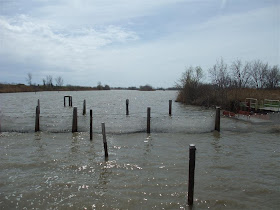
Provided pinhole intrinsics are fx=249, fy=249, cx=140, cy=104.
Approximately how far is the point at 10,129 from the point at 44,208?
1156 centimetres

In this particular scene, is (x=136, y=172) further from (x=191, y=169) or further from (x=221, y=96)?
(x=221, y=96)

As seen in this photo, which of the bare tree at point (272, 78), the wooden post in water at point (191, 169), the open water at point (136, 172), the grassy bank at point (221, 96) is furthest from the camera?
the bare tree at point (272, 78)

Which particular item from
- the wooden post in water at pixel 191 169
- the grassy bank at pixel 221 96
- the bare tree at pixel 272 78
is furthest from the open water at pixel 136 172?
the bare tree at pixel 272 78

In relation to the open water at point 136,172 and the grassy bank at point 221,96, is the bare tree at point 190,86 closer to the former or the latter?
the grassy bank at point 221,96

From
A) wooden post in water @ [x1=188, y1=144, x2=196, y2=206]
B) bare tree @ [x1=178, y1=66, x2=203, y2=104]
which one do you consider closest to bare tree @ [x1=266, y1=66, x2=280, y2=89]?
bare tree @ [x1=178, y1=66, x2=203, y2=104]

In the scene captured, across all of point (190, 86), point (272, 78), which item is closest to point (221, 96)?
point (190, 86)

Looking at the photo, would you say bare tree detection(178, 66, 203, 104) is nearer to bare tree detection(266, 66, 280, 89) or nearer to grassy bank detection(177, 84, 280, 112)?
grassy bank detection(177, 84, 280, 112)

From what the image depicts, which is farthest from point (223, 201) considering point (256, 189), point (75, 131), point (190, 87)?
point (190, 87)

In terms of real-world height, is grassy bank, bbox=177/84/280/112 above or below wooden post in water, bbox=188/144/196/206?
above

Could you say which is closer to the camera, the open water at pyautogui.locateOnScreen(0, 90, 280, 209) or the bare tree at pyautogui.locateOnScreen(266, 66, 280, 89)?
the open water at pyautogui.locateOnScreen(0, 90, 280, 209)

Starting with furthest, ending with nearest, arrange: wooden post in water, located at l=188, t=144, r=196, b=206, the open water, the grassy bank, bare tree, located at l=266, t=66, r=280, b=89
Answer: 1. bare tree, located at l=266, t=66, r=280, b=89
2. the grassy bank
3. the open water
4. wooden post in water, located at l=188, t=144, r=196, b=206

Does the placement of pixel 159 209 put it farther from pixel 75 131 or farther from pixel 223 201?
pixel 75 131

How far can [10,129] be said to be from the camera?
1555 centimetres

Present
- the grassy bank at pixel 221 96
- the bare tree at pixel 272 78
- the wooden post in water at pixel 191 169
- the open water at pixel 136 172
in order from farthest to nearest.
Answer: the bare tree at pixel 272 78 → the grassy bank at pixel 221 96 → the open water at pixel 136 172 → the wooden post in water at pixel 191 169
